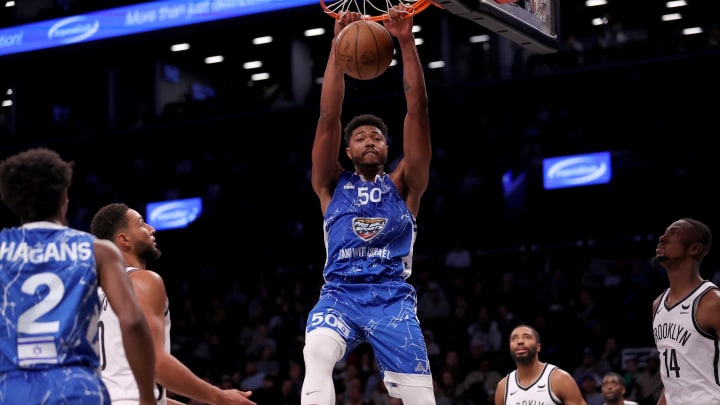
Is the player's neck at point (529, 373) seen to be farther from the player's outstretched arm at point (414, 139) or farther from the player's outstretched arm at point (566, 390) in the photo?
the player's outstretched arm at point (414, 139)

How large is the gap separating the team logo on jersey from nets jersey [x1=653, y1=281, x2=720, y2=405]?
6.83 feet

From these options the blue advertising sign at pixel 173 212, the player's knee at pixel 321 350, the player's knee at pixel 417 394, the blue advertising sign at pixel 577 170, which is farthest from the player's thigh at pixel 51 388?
the blue advertising sign at pixel 173 212

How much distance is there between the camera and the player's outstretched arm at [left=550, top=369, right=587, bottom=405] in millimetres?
8836

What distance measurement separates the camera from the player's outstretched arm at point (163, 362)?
467cm

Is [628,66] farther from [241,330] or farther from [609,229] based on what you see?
[241,330]

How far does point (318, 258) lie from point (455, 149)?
335 cm

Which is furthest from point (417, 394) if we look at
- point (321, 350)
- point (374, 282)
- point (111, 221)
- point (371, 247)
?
point (111, 221)

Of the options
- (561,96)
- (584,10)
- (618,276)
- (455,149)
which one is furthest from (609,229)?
(584,10)

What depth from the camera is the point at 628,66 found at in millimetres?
19797

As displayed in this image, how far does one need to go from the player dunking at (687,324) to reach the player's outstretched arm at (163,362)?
9.49 ft

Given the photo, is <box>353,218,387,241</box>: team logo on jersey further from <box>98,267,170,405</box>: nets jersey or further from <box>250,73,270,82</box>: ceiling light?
<box>250,73,270,82</box>: ceiling light

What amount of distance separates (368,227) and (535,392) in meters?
4.03

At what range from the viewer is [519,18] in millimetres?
6539

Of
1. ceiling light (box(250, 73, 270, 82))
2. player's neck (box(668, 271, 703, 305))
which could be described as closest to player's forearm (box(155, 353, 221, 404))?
player's neck (box(668, 271, 703, 305))
